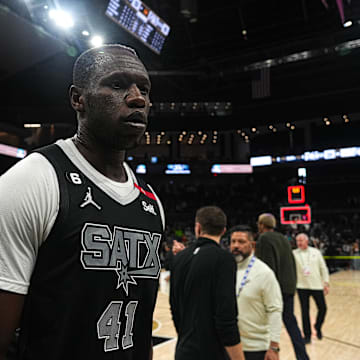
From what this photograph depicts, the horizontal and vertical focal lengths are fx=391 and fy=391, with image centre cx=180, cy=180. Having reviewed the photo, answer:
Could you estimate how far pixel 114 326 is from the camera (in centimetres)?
107

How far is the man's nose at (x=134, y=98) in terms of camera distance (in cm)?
111

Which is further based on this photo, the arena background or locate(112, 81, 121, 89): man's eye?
the arena background

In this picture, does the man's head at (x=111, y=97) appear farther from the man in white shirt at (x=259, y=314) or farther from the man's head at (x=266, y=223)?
the man's head at (x=266, y=223)

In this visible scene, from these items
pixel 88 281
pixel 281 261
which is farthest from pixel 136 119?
pixel 281 261

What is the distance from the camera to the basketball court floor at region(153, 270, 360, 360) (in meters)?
5.18

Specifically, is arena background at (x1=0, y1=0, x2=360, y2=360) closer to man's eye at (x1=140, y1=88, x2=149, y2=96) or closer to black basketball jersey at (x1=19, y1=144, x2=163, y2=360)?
black basketball jersey at (x1=19, y1=144, x2=163, y2=360)

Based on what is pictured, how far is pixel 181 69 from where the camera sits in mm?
17172

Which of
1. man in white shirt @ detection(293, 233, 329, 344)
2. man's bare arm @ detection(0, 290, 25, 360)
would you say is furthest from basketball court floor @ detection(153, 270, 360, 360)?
man's bare arm @ detection(0, 290, 25, 360)

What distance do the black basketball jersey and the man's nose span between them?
24 cm

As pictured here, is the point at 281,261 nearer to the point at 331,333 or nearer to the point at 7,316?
the point at 331,333

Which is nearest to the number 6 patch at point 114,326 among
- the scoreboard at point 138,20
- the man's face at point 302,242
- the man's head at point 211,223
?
the man's head at point 211,223

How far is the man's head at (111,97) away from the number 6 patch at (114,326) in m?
0.46

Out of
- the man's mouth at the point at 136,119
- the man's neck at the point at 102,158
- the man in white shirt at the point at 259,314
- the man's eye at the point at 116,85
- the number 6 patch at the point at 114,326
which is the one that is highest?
the man's eye at the point at 116,85

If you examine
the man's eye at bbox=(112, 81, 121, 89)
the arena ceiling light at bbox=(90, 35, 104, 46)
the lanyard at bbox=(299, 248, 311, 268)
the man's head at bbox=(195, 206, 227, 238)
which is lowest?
the lanyard at bbox=(299, 248, 311, 268)
